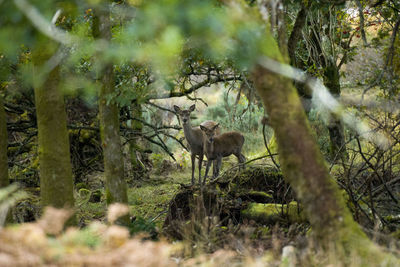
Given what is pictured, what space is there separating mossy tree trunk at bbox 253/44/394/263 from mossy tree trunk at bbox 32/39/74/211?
2.29 meters

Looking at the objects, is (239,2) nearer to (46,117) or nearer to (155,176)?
(46,117)

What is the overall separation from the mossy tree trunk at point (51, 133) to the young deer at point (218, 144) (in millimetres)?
5305

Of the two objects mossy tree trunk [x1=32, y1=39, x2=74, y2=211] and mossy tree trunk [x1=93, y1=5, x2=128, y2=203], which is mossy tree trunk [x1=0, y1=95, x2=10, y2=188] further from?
mossy tree trunk [x1=93, y1=5, x2=128, y2=203]

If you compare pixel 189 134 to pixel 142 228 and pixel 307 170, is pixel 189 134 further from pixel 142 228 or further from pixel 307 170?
pixel 307 170

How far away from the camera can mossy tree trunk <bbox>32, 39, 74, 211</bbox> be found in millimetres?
4754

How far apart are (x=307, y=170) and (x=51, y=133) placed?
2.66 m

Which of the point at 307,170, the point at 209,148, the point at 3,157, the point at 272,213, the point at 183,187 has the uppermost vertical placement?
the point at 209,148

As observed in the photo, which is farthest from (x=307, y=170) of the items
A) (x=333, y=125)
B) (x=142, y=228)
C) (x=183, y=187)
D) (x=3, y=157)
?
(x=333, y=125)

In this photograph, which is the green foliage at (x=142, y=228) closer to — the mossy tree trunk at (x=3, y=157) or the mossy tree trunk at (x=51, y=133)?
the mossy tree trunk at (x=51, y=133)

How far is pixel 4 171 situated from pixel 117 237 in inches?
115

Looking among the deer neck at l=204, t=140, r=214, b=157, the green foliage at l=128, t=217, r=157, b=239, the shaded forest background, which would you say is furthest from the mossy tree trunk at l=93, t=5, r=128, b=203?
the deer neck at l=204, t=140, r=214, b=157

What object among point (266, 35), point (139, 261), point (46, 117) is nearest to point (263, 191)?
point (46, 117)

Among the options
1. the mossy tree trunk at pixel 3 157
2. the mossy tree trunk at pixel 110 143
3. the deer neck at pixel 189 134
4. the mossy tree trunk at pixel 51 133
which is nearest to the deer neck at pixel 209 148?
the deer neck at pixel 189 134

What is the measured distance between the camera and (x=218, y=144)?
10898mm
